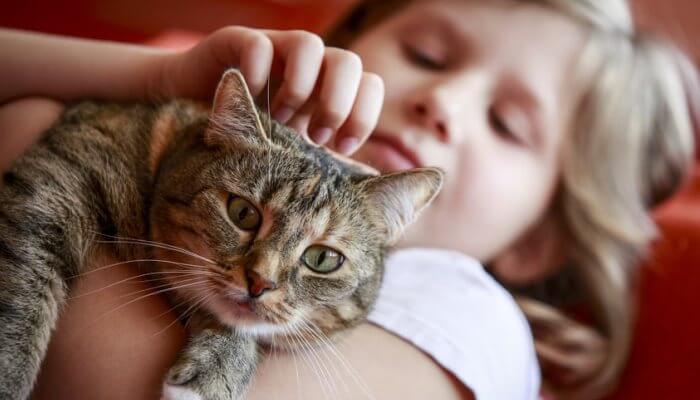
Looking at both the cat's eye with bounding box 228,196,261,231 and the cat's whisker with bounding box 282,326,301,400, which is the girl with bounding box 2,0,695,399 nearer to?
the cat's whisker with bounding box 282,326,301,400

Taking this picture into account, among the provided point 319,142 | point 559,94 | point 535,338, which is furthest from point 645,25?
point 319,142

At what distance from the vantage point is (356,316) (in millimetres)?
688

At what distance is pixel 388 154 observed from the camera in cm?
77

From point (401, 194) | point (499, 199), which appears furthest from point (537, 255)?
point (401, 194)

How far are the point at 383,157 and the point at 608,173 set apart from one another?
63 centimetres

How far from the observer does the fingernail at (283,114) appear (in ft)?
2.04

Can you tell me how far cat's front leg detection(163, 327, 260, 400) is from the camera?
53cm

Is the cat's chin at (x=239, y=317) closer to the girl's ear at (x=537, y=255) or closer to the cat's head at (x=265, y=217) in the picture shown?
the cat's head at (x=265, y=217)

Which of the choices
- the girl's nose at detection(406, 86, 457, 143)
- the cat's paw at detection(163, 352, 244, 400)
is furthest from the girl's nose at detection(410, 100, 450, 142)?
the cat's paw at detection(163, 352, 244, 400)

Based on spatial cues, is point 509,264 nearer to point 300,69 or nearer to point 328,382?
point 328,382


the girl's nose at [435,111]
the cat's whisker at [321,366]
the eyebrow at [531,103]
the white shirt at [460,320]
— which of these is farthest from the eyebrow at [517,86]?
the cat's whisker at [321,366]

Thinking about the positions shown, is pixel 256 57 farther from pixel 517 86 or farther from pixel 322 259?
pixel 517 86

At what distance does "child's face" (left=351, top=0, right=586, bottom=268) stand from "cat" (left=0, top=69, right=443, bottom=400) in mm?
133

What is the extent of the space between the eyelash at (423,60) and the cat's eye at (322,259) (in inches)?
13.1
